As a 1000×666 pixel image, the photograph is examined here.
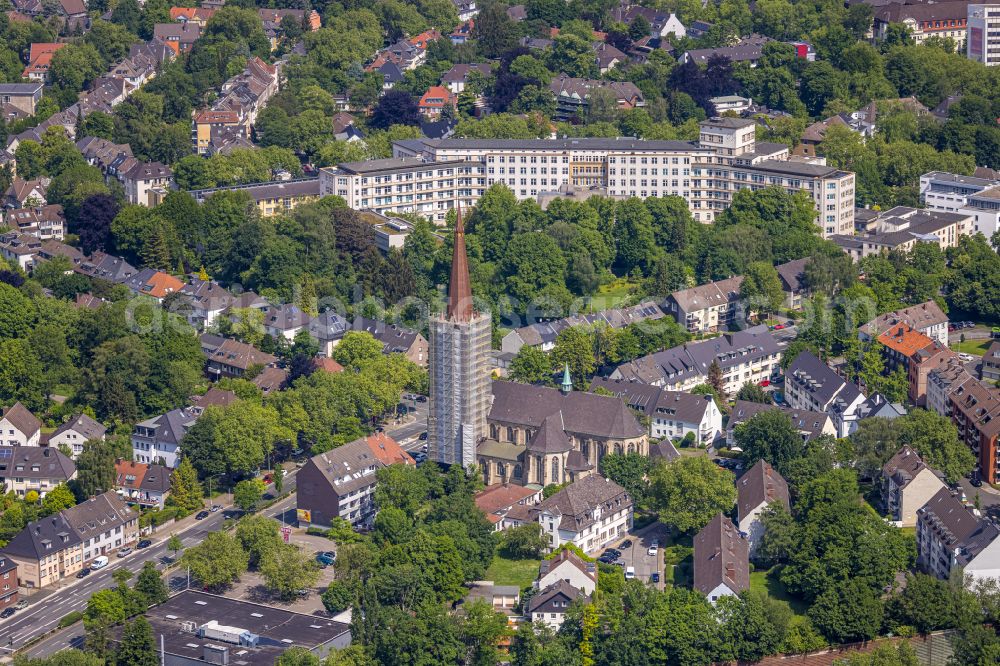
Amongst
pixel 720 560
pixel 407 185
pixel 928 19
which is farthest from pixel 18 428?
pixel 928 19

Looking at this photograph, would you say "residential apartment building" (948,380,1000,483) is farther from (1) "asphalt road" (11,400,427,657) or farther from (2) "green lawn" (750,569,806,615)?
(1) "asphalt road" (11,400,427,657)

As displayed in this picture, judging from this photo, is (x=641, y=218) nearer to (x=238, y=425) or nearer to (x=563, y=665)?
(x=238, y=425)

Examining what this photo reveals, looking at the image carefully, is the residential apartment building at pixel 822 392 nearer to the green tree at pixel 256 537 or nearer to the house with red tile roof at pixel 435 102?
the green tree at pixel 256 537

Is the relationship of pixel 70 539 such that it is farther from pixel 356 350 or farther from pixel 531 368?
pixel 531 368

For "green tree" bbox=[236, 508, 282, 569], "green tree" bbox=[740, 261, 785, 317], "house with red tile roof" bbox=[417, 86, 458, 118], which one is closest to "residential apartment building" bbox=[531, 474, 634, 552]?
"green tree" bbox=[236, 508, 282, 569]

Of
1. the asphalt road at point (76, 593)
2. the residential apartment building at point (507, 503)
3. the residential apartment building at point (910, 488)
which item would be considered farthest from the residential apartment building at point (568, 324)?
the residential apartment building at point (910, 488)
